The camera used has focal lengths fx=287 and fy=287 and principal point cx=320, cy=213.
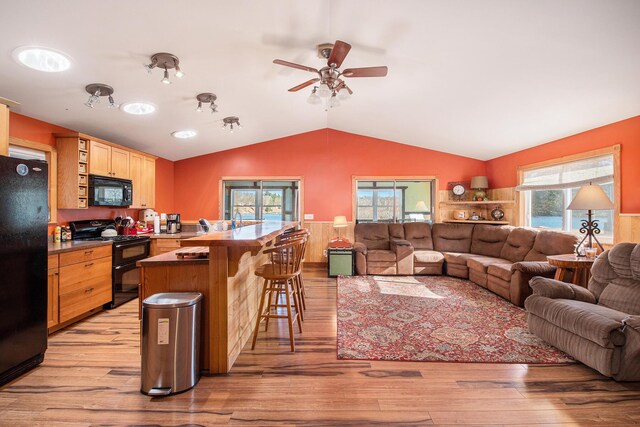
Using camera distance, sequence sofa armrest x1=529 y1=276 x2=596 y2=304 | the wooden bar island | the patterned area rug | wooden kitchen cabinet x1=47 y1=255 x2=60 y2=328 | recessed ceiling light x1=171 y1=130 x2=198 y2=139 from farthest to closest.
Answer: recessed ceiling light x1=171 y1=130 x2=198 y2=139 → wooden kitchen cabinet x1=47 y1=255 x2=60 y2=328 → sofa armrest x1=529 y1=276 x2=596 y2=304 → the patterned area rug → the wooden bar island

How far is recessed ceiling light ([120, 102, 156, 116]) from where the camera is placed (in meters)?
3.67

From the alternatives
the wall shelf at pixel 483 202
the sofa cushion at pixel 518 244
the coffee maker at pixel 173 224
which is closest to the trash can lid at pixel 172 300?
the coffee maker at pixel 173 224

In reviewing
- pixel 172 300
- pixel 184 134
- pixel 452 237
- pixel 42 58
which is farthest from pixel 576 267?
pixel 184 134

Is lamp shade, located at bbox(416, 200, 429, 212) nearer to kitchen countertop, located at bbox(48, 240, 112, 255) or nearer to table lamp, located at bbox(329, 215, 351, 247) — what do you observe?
table lamp, located at bbox(329, 215, 351, 247)

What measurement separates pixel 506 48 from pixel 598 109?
177 cm

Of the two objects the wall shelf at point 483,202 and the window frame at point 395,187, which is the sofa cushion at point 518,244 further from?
the window frame at point 395,187

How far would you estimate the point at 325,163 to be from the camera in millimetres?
6438

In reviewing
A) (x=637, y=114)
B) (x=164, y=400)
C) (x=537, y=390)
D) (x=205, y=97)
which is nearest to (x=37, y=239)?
(x=164, y=400)

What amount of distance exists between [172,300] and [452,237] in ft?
17.9

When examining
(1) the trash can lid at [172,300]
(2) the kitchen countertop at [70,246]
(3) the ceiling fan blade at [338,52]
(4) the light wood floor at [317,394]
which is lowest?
(4) the light wood floor at [317,394]

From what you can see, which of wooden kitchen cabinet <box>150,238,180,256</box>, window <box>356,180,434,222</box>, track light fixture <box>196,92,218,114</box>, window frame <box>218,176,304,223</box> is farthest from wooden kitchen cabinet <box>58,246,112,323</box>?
window <box>356,180,434,222</box>

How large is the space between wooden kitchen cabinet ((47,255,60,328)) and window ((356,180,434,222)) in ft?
16.6

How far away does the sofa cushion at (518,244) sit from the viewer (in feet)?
14.8

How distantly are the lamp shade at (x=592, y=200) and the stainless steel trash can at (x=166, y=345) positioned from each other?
404 cm
